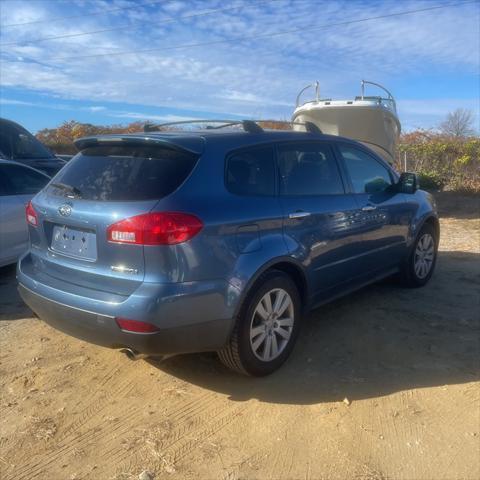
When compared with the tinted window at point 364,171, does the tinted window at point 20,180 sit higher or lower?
lower

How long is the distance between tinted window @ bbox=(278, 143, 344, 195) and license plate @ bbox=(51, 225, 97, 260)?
1.40 m

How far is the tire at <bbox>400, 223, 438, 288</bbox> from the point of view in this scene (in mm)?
5611

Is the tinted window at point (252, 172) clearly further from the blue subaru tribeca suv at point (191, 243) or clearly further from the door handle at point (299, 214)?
the door handle at point (299, 214)

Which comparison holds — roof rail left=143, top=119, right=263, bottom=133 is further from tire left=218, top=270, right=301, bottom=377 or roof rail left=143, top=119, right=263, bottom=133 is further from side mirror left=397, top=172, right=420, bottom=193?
side mirror left=397, top=172, right=420, bottom=193

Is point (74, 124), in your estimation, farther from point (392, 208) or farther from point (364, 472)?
point (364, 472)

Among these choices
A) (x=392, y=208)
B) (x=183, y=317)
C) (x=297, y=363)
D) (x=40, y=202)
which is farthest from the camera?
(x=392, y=208)

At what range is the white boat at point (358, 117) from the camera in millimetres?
9320

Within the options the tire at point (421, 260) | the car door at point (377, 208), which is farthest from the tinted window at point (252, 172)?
the tire at point (421, 260)

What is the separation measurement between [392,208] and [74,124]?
22020 millimetres

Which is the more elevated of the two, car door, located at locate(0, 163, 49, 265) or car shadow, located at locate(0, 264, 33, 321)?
car door, located at locate(0, 163, 49, 265)

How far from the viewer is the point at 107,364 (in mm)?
3996

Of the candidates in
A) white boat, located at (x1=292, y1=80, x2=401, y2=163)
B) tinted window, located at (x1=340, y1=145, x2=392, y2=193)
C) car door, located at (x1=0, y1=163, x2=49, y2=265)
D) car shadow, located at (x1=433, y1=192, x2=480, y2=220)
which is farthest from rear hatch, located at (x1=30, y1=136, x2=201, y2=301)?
car shadow, located at (x1=433, y1=192, x2=480, y2=220)

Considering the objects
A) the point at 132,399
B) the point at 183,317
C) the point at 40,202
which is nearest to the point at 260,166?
the point at 183,317

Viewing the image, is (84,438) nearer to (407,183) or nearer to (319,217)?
(319,217)
